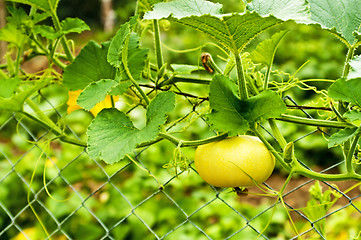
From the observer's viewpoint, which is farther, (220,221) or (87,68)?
(220,221)

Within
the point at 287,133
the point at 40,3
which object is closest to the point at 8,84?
the point at 40,3

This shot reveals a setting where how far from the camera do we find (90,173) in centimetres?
188

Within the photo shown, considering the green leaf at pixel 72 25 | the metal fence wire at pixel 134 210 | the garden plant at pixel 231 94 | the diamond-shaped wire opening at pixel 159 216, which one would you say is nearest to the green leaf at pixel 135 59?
the garden plant at pixel 231 94

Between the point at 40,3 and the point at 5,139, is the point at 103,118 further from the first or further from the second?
the point at 5,139

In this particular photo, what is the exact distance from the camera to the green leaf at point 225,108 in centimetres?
58

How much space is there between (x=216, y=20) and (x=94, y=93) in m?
0.24

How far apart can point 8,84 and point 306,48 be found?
9.63 feet

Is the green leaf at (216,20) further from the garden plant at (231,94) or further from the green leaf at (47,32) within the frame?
the green leaf at (47,32)

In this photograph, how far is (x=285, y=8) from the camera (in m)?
0.49

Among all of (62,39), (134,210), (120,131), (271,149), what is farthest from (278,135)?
(134,210)

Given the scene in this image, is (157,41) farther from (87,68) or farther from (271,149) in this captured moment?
(271,149)

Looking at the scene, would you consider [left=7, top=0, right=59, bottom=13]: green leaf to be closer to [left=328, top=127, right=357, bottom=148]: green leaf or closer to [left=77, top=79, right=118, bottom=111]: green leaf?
[left=77, top=79, right=118, bottom=111]: green leaf

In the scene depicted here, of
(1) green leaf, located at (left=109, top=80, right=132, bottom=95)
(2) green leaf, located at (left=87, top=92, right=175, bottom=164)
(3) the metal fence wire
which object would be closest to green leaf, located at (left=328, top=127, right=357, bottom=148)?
(2) green leaf, located at (left=87, top=92, right=175, bottom=164)

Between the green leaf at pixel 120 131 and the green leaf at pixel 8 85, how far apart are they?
24 centimetres
